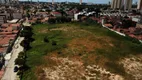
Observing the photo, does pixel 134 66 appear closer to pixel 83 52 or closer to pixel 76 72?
pixel 83 52

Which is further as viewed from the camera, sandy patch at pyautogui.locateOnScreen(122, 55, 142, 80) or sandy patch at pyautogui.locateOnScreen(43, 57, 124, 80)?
sandy patch at pyautogui.locateOnScreen(122, 55, 142, 80)

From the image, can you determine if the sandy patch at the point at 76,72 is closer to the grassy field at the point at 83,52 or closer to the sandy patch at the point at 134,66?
the grassy field at the point at 83,52

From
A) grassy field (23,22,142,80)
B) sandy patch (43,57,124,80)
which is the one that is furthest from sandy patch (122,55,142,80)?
sandy patch (43,57,124,80)

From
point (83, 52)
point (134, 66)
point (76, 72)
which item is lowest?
point (134, 66)

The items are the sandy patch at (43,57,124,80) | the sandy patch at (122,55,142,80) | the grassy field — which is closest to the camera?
the sandy patch at (43,57,124,80)

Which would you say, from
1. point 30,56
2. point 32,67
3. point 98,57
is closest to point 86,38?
point 98,57

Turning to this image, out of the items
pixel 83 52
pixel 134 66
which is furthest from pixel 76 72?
pixel 134 66

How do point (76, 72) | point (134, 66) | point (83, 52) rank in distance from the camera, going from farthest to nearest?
1. point (83, 52)
2. point (134, 66)
3. point (76, 72)

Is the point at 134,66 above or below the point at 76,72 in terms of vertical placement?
below

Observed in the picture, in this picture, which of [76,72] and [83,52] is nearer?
[76,72]

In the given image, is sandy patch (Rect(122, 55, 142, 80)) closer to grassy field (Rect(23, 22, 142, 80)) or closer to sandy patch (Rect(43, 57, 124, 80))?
grassy field (Rect(23, 22, 142, 80))

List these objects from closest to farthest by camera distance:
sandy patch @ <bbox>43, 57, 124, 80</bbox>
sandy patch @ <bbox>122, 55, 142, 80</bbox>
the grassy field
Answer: sandy patch @ <bbox>43, 57, 124, 80</bbox> → sandy patch @ <bbox>122, 55, 142, 80</bbox> → the grassy field
